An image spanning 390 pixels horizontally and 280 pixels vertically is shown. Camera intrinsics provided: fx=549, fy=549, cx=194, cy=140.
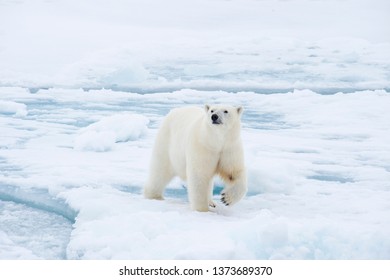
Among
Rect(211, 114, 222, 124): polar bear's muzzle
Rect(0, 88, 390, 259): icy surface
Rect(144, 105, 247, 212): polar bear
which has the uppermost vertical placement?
Rect(211, 114, 222, 124): polar bear's muzzle

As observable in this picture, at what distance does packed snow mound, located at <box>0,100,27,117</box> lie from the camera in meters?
6.03

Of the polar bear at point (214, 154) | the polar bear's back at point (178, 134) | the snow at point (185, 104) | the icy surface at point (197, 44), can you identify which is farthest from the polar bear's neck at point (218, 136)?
the icy surface at point (197, 44)

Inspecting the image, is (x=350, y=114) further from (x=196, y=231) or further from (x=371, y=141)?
(x=196, y=231)

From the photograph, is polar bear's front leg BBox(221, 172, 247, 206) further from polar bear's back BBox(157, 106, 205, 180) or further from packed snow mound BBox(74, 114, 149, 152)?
packed snow mound BBox(74, 114, 149, 152)

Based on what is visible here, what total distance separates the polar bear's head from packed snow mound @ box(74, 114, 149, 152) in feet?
6.42

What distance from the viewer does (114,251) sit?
2.58 m

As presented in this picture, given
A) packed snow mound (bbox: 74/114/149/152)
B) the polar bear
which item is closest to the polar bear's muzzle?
the polar bear

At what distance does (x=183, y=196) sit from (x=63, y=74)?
3.37 meters

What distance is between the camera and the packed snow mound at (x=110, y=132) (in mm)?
4871

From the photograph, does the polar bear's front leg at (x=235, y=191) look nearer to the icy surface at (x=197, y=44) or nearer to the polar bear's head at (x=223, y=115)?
the polar bear's head at (x=223, y=115)

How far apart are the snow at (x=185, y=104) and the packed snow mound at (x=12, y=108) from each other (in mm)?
47

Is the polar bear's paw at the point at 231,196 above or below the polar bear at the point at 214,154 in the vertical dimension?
below

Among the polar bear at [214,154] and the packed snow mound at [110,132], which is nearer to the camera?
the polar bear at [214,154]

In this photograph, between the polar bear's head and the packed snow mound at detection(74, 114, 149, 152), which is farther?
the packed snow mound at detection(74, 114, 149, 152)
